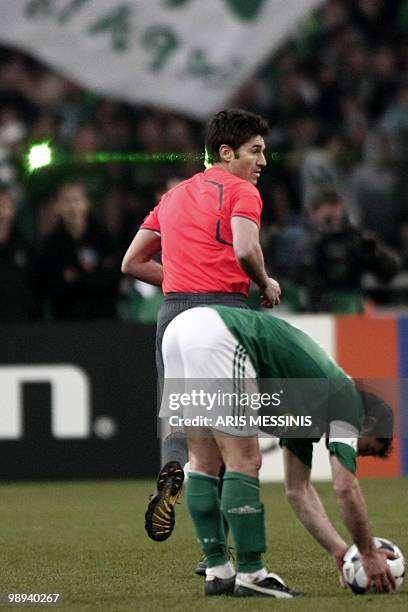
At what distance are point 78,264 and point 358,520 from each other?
5.63 m

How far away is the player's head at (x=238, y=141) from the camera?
6.12 meters

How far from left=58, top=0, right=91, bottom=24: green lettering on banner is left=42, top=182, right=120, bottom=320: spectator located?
165cm

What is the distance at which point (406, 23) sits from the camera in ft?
43.2

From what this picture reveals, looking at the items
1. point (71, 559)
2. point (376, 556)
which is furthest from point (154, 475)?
point (376, 556)

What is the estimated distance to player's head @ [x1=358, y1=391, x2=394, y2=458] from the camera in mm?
5617

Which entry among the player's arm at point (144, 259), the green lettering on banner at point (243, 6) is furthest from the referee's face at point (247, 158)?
the green lettering on banner at point (243, 6)

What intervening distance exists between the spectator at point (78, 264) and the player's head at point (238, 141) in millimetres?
4466

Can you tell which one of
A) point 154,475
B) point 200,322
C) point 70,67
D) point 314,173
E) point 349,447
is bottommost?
point 154,475

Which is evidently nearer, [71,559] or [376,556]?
[376,556]

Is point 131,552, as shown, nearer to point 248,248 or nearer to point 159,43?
point 248,248

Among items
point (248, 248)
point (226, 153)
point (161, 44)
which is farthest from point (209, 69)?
point (248, 248)

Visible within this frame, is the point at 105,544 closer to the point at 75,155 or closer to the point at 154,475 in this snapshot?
the point at 154,475

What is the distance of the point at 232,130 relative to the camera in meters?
6.12

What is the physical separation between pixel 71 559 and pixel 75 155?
210 inches
